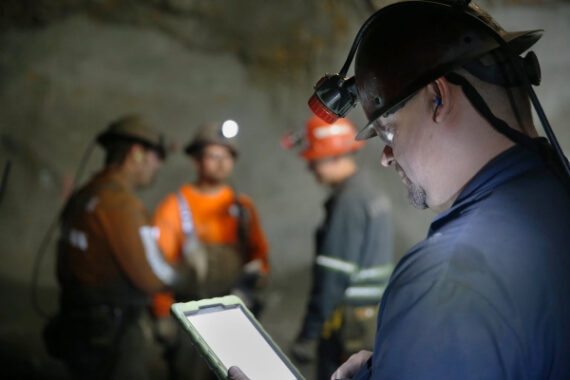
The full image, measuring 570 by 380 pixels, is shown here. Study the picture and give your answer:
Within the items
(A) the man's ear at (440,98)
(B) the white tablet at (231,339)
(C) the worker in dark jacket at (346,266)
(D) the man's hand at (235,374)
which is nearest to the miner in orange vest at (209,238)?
(C) the worker in dark jacket at (346,266)

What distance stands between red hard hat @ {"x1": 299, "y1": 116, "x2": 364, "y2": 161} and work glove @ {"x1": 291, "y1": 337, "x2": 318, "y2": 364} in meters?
1.26

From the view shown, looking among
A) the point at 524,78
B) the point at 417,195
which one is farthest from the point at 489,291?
the point at 524,78

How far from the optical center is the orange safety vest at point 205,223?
15.2 feet

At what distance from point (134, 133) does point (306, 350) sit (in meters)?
A: 1.94

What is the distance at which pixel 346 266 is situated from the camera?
14.0 feet

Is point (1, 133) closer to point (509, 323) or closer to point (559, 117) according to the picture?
point (559, 117)

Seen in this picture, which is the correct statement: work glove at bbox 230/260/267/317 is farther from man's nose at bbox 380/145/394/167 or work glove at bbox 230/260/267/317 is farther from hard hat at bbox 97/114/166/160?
man's nose at bbox 380/145/394/167

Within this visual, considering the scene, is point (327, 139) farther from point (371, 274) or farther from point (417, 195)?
point (417, 195)

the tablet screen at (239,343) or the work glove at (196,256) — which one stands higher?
the tablet screen at (239,343)

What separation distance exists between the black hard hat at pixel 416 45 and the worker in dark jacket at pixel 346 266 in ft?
9.57

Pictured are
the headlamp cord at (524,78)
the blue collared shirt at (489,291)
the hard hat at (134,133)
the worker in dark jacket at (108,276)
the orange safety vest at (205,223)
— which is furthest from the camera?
the hard hat at (134,133)

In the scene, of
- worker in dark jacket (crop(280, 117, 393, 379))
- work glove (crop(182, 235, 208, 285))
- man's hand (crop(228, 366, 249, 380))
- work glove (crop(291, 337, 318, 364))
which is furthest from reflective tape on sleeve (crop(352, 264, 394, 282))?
man's hand (crop(228, 366, 249, 380))

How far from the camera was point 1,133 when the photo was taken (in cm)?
469

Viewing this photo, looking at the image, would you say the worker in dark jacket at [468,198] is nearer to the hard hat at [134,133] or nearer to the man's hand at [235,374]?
the man's hand at [235,374]
